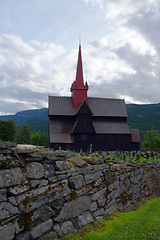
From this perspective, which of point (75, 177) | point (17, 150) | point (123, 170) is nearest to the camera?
point (17, 150)

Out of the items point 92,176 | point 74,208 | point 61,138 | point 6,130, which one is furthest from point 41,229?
point 6,130

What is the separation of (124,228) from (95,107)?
113ft

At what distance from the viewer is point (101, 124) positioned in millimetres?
37719

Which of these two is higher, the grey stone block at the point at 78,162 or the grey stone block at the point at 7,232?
the grey stone block at the point at 78,162

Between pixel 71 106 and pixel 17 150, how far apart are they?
3416cm

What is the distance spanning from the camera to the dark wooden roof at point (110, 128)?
36.7 m

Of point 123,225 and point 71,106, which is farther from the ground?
point 71,106

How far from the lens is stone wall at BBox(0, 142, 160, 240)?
3920 mm

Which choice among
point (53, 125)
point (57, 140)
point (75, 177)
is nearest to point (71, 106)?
point (53, 125)

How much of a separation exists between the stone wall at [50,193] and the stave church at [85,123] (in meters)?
26.4

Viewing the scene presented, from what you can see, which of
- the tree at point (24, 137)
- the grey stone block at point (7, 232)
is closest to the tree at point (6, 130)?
the tree at point (24, 137)

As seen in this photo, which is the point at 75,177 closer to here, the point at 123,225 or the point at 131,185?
the point at 123,225

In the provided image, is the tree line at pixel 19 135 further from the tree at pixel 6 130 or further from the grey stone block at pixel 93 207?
the grey stone block at pixel 93 207

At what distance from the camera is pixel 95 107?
129ft
